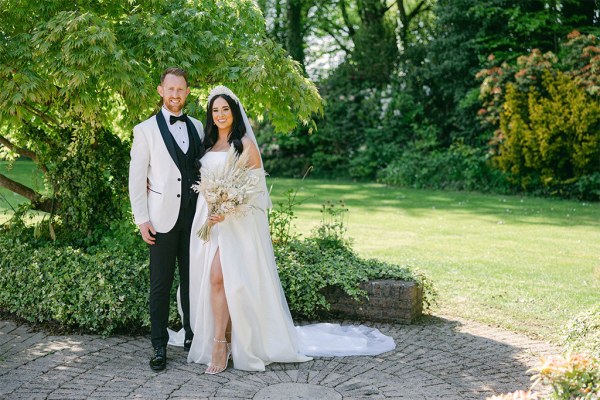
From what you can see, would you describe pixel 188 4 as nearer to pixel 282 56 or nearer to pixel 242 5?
pixel 242 5

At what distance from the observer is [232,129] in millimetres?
4926

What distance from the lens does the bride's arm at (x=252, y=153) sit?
4828 mm

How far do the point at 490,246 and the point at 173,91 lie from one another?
21.7ft

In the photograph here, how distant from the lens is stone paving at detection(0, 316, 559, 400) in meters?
4.23

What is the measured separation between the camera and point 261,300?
15.9 ft

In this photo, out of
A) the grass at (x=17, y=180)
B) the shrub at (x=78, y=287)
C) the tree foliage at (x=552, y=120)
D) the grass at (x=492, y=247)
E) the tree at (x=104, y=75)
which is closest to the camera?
the tree at (x=104, y=75)

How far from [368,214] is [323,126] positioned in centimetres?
965

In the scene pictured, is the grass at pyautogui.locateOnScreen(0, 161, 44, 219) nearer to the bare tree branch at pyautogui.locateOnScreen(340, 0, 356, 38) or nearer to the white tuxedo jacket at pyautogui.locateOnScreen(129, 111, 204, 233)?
the white tuxedo jacket at pyautogui.locateOnScreen(129, 111, 204, 233)

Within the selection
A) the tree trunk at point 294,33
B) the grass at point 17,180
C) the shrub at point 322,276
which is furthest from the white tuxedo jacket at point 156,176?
the tree trunk at point 294,33

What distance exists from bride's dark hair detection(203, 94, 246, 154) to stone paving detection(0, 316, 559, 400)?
1730mm

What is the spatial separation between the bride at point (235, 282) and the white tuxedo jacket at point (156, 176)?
223mm

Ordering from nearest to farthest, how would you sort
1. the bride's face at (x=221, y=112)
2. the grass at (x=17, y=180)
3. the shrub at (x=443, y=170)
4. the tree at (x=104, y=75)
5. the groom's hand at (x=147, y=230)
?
the groom's hand at (x=147, y=230) < the bride's face at (x=221, y=112) < the tree at (x=104, y=75) < the grass at (x=17, y=180) < the shrub at (x=443, y=170)

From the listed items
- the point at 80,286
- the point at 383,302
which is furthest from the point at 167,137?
the point at 383,302

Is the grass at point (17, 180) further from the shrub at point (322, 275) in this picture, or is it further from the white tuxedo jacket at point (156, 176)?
the shrub at point (322, 275)
